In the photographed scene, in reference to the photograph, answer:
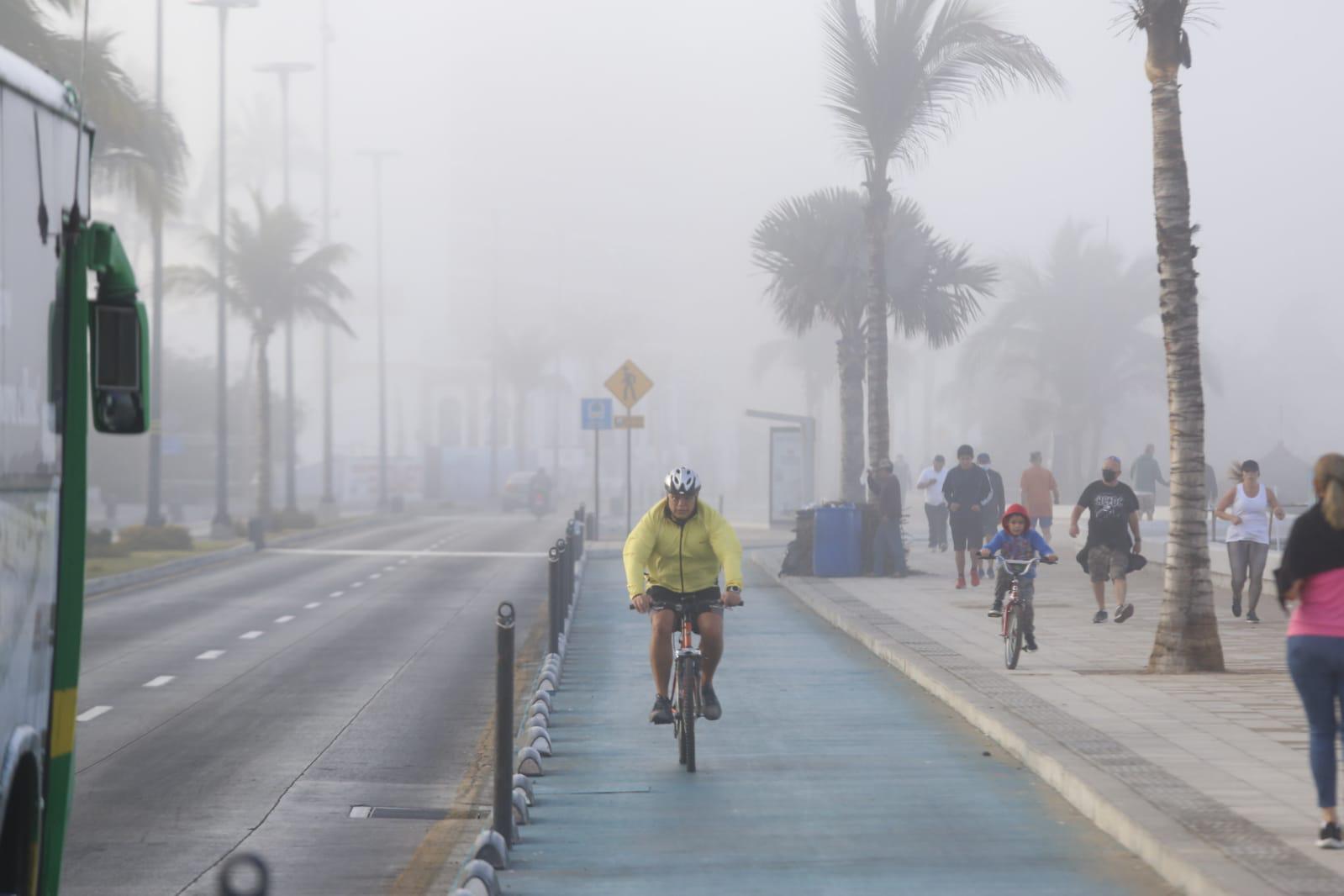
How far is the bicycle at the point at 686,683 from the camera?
10.9 meters

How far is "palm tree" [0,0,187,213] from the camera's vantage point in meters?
27.5

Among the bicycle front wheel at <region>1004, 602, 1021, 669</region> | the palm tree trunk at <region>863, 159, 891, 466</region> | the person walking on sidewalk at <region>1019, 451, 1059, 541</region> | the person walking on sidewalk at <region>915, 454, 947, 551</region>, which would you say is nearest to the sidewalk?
the bicycle front wheel at <region>1004, 602, 1021, 669</region>

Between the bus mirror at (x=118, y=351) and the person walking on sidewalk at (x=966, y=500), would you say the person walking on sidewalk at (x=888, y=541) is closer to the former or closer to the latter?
the person walking on sidewalk at (x=966, y=500)

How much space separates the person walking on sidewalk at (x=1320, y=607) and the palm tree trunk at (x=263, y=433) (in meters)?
48.0

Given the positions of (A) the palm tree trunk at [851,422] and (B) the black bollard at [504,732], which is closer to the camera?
(B) the black bollard at [504,732]

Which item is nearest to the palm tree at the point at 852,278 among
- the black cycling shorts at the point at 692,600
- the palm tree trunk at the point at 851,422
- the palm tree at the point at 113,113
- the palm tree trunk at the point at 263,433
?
the palm tree trunk at the point at 851,422

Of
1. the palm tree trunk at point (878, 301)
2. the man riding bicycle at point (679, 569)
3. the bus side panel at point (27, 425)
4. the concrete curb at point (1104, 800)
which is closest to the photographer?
the bus side panel at point (27, 425)

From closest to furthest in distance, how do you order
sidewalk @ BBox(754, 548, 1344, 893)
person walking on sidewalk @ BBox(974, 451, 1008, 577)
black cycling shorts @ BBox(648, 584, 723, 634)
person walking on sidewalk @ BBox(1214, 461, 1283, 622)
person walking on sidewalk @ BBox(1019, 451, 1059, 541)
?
sidewalk @ BBox(754, 548, 1344, 893) < black cycling shorts @ BBox(648, 584, 723, 634) < person walking on sidewalk @ BBox(1214, 461, 1283, 622) < person walking on sidewalk @ BBox(1019, 451, 1059, 541) < person walking on sidewalk @ BBox(974, 451, 1008, 577)

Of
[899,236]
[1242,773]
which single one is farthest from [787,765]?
[899,236]

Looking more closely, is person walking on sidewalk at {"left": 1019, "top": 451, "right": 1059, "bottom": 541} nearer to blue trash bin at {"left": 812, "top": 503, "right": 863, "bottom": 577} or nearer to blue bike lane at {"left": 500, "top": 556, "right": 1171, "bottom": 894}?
blue trash bin at {"left": 812, "top": 503, "right": 863, "bottom": 577}

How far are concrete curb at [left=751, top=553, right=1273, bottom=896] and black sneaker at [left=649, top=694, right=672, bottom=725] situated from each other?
2.12 m

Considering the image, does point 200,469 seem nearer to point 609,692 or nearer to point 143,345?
point 609,692

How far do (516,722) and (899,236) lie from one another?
30.9 m

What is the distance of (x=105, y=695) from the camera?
1545cm
